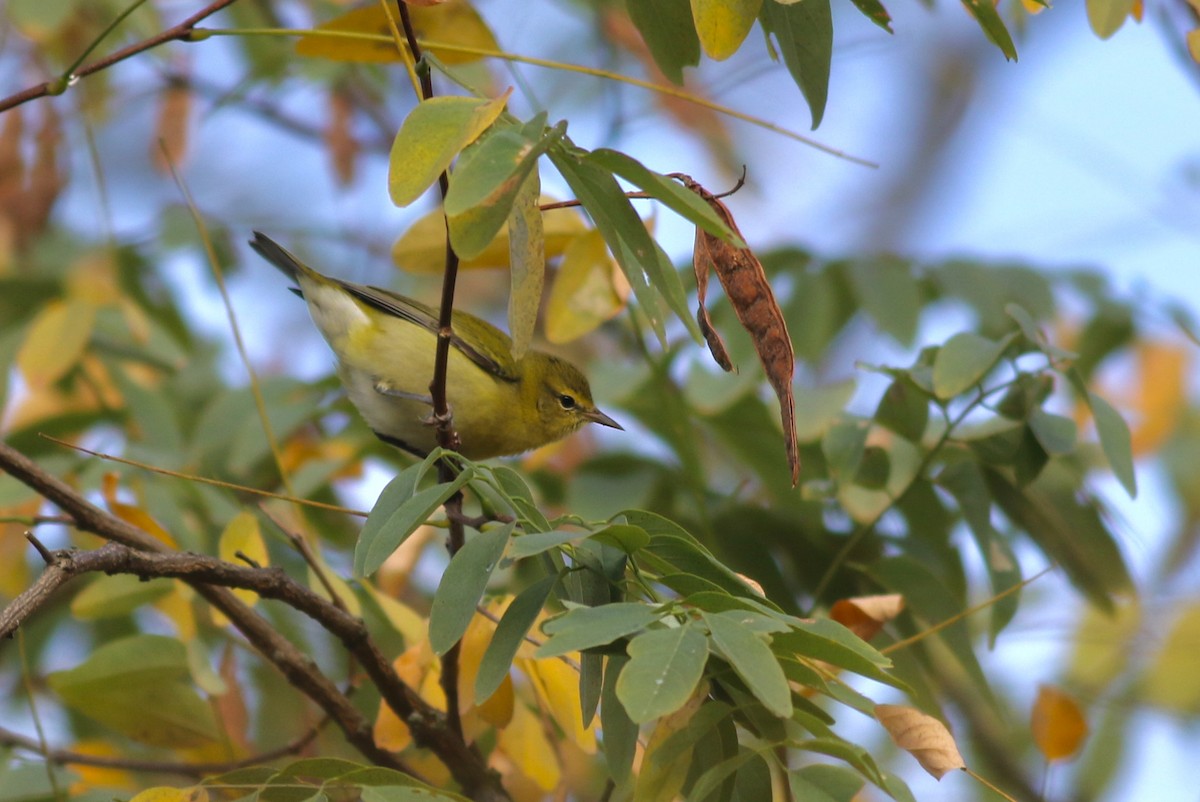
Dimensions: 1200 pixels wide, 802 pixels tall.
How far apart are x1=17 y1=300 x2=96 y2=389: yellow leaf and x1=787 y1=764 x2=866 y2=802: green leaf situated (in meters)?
2.71

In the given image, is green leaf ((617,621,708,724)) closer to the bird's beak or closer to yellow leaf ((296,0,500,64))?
yellow leaf ((296,0,500,64))

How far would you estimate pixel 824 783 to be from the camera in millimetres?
1637

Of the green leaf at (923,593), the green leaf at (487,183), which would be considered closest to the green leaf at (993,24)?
the green leaf at (487,183)

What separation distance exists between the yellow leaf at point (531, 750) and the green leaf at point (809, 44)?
1.43m

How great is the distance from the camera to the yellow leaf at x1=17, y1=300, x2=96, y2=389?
353 cm

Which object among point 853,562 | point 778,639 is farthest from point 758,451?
point 778,639

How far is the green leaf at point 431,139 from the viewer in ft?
5.32

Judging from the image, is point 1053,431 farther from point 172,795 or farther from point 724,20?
point 172,795

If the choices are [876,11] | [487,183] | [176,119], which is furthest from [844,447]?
[176,119]

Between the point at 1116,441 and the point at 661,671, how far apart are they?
141 cm

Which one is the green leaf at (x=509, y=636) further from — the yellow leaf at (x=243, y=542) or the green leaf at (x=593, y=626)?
the yellow leaf at (x=243, y=542)

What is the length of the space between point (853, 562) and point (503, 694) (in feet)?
3.46

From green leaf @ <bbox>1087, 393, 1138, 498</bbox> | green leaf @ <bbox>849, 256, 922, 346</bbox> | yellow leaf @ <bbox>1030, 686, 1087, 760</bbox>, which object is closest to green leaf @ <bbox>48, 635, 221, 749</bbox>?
yellow leaf @ <bbox>1030, 686, 1087, 760</bbox>

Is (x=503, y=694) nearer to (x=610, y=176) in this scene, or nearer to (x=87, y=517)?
(x=87, y=517)
